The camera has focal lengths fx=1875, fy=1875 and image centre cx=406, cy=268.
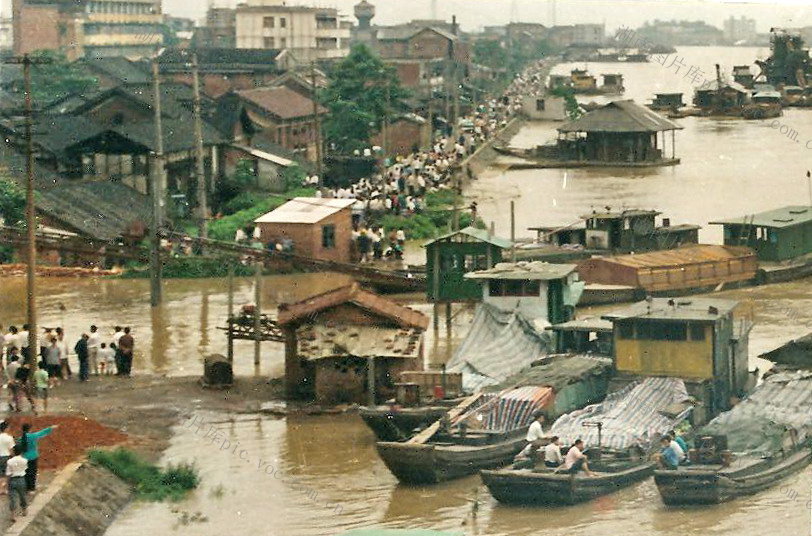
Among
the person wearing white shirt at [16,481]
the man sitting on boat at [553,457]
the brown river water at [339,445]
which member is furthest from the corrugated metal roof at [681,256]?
the person wearing white shirt at [16,481]

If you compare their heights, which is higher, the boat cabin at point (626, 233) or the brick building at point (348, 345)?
the boat cabin at point (626, 233)

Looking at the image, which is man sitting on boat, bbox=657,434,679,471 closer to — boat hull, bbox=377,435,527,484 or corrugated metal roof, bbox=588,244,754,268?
boat hull, bbox=377,435,527,484

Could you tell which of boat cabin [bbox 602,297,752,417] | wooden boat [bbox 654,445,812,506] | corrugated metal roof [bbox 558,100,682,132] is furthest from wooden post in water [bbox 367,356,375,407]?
corrugated metal roof [bbox 558,100,682,132]

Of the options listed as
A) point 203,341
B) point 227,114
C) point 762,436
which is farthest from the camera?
point 227,114

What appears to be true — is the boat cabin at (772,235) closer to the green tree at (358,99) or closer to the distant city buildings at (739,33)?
the green tree at (358,99)

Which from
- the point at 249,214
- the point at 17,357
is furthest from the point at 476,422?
the point at 249,214

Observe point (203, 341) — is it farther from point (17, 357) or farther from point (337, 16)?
point (337, 16)
